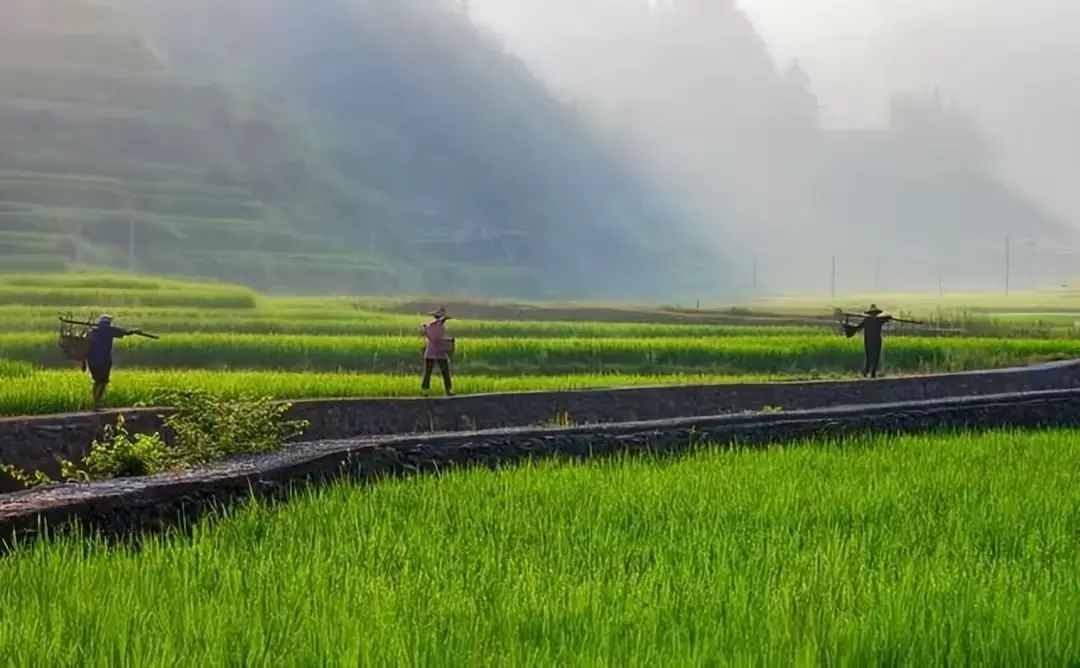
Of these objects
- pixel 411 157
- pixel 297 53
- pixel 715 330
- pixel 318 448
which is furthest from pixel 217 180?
pixel 318 448

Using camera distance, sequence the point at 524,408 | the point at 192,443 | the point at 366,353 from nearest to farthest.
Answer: the point at 192,443
the point at 524,408
the point at 366,353

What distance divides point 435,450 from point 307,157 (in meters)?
110

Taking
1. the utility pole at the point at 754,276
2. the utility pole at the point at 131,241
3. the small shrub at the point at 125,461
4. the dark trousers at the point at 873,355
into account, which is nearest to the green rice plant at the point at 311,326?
the dark trousers at the point at 873,355

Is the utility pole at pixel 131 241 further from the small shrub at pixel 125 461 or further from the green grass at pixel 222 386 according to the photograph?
the small shrub at pixel 125 461

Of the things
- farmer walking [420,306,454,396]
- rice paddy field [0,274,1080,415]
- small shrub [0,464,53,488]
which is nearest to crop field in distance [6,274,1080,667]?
small shrub [0,464,53,488]

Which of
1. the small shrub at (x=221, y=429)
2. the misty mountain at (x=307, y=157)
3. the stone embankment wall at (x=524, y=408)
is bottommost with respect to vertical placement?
the stone embankment wall at (x=524, y=408)

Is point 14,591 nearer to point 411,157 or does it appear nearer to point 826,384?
point 826,384

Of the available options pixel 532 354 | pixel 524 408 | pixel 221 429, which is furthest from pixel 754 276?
pixel 221 429

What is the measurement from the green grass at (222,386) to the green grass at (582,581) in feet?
22.7

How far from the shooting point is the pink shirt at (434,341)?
16.5m

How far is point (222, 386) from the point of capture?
51.8 ft

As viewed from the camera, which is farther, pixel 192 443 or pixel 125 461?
pixel 192 443

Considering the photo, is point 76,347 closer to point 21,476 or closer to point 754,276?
point 21,476

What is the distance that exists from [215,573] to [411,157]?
123658mm
